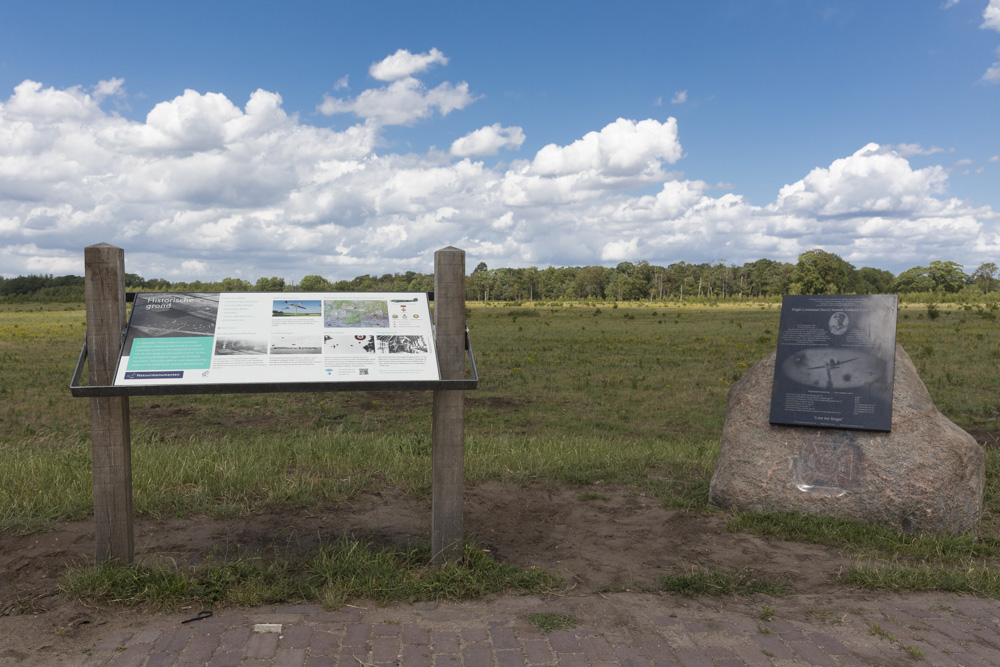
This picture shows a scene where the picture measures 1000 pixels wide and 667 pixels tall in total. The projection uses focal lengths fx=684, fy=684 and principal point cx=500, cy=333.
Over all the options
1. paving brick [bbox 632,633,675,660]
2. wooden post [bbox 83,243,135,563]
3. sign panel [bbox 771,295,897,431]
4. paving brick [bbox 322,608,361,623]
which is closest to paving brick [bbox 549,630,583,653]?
paving brick [bbox 632,633,675,660]

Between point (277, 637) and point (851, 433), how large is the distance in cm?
477

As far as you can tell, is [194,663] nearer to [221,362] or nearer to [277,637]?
[277,637]

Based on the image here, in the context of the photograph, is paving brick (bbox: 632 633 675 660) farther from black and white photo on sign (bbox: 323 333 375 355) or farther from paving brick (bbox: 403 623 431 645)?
black and white photo on sign (bbox: 323 333 375 355)

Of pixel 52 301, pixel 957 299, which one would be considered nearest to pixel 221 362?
pixel 957 299

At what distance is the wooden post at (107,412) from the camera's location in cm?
419

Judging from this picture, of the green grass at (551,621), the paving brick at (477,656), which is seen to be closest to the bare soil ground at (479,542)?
the green grass at (551,621)

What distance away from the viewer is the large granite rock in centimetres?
548

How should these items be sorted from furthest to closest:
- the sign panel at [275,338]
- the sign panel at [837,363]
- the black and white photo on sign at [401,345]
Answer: the sign panel at [837,363], the black and white photo on sign at [401,345], the sign panel at [275,338]

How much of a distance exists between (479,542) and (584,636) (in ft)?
4.94

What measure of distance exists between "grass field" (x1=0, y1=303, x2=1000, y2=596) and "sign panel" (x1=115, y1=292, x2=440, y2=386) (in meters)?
1.81

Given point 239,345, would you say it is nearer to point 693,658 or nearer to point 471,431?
point 693,658

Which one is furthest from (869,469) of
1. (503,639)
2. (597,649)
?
(503,639)

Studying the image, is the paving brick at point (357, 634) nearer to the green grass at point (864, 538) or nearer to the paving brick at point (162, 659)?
the paving brick at point (162, 659)

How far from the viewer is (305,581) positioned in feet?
13.4
